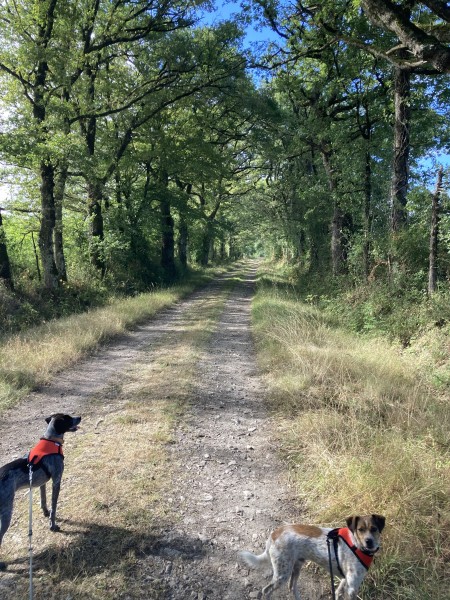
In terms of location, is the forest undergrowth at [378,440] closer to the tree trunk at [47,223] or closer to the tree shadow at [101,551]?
the tree shadow at [101,551]

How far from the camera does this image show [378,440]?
3.85 m

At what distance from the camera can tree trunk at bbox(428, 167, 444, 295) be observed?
297 inches

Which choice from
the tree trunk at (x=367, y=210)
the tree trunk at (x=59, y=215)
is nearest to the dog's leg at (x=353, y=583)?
the tree trunk at (x=367, y=210)

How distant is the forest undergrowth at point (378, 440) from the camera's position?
8.71 feet

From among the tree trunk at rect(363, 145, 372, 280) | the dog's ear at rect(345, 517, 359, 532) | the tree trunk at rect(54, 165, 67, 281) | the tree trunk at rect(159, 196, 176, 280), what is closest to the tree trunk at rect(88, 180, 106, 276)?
the tree trunk at rect(54, 165, 67, 281)

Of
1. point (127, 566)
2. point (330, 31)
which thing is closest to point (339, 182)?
point (330, 31)

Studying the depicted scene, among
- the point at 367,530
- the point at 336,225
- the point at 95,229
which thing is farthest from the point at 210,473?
the point at 95,229

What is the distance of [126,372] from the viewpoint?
718 centimetres

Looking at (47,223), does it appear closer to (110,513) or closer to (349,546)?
(110,513)

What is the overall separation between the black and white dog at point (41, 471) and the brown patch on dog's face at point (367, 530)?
2.43 meters

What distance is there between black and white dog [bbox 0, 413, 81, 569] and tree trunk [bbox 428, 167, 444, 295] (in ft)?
25.6

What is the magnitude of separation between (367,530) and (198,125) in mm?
19538

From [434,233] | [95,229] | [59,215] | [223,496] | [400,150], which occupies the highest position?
[400,150]

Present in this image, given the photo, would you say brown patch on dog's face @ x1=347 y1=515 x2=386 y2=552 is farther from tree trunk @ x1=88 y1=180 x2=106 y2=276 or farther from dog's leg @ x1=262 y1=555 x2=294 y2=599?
tree trunk @ x1=88 y1=180 x2=106 y2=276
